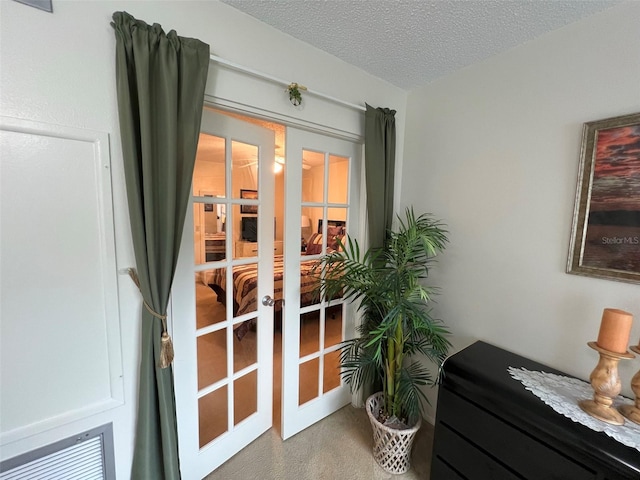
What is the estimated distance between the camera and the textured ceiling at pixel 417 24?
1.16m

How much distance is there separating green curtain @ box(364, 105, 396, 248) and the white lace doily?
102 cm

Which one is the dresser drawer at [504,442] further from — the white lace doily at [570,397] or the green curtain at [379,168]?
the green curtain at [379,168]

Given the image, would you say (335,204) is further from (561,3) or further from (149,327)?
(561,3)

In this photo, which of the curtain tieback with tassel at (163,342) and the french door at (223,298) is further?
the french door at (223,298)

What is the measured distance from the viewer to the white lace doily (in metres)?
0.94

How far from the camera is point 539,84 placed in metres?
1.36

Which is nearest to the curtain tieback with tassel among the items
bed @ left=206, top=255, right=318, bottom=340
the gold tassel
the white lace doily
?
the gold tassel

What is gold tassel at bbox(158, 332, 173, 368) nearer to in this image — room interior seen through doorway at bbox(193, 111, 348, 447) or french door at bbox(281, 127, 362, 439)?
room interior seen through doorway at bbox(193, 111, 348, 447)

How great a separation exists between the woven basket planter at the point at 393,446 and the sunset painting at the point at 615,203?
1.26 m

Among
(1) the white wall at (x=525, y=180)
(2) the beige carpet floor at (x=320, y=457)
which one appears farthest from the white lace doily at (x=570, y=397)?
(2) the beige carpet floor at (x=320, y=457)

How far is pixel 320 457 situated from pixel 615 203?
2025 millimetres

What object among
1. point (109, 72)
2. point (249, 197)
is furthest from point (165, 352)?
point (109, 72)

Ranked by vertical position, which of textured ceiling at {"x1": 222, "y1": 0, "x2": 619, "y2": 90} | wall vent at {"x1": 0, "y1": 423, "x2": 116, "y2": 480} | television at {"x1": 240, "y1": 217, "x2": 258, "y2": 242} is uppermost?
textured ceiling at {"x1": 222, "y1": 0, "x2": 619, "y2": 90}

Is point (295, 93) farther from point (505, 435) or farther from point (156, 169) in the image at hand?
point (505, 435)
